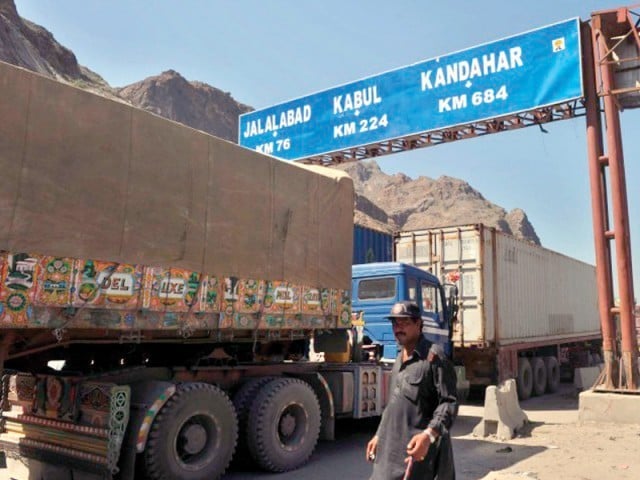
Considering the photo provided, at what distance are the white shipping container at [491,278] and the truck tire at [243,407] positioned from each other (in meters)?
6.72

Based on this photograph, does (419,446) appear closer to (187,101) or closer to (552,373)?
(552,373)

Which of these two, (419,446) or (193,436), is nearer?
(419,446)

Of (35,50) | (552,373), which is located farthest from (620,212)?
(35,50)

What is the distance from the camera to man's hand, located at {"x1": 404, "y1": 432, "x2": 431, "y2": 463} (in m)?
3.06

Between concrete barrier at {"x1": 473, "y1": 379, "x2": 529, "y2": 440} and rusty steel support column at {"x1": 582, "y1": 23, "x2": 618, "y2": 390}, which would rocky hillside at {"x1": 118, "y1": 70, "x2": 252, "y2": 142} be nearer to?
rusty steel support column at {"x1": 582, "y1": 23, "x2": 618, "y2": 390}

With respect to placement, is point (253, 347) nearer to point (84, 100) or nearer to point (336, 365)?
point (336, 365)

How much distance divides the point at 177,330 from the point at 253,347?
1.49 m

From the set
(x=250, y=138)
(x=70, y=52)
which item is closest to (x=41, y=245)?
(x=250, y=138)

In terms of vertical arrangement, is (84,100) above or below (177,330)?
above

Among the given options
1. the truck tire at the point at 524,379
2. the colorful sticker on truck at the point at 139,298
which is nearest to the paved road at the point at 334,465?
the colorful sticker on truck at the point at 139,298

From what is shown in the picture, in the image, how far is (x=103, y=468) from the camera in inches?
202

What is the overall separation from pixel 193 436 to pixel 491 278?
8541 mm

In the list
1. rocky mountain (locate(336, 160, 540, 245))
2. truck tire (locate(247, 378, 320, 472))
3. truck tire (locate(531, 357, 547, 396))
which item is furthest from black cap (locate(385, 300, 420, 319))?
rocky mountain (locate(336, 160, 540, 245))

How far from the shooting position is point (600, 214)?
10508 millimetres
